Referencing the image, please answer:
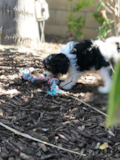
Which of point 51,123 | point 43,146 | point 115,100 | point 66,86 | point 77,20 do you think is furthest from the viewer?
point 77,20

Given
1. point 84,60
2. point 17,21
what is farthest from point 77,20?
point 84,60

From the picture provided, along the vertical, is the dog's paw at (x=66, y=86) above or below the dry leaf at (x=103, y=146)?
above

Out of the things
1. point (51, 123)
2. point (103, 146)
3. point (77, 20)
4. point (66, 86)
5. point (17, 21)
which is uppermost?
point (77, 20)

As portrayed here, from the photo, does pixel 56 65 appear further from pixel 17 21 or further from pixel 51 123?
pixel 17 21

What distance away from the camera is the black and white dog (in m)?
2.60

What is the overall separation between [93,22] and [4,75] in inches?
187

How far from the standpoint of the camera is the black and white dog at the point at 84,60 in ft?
8.52

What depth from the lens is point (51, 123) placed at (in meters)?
1.91

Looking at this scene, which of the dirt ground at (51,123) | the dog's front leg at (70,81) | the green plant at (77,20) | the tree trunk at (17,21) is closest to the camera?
the dirt ground at (51,123)

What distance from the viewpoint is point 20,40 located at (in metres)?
4.32

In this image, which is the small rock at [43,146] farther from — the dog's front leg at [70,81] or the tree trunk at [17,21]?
the tree trunk at [17,21]

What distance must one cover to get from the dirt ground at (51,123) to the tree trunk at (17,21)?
1.54 meters

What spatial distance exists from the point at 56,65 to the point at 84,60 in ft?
1.42

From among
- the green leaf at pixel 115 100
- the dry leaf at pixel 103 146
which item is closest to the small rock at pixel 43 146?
the dry leaf at pixel 103 146
